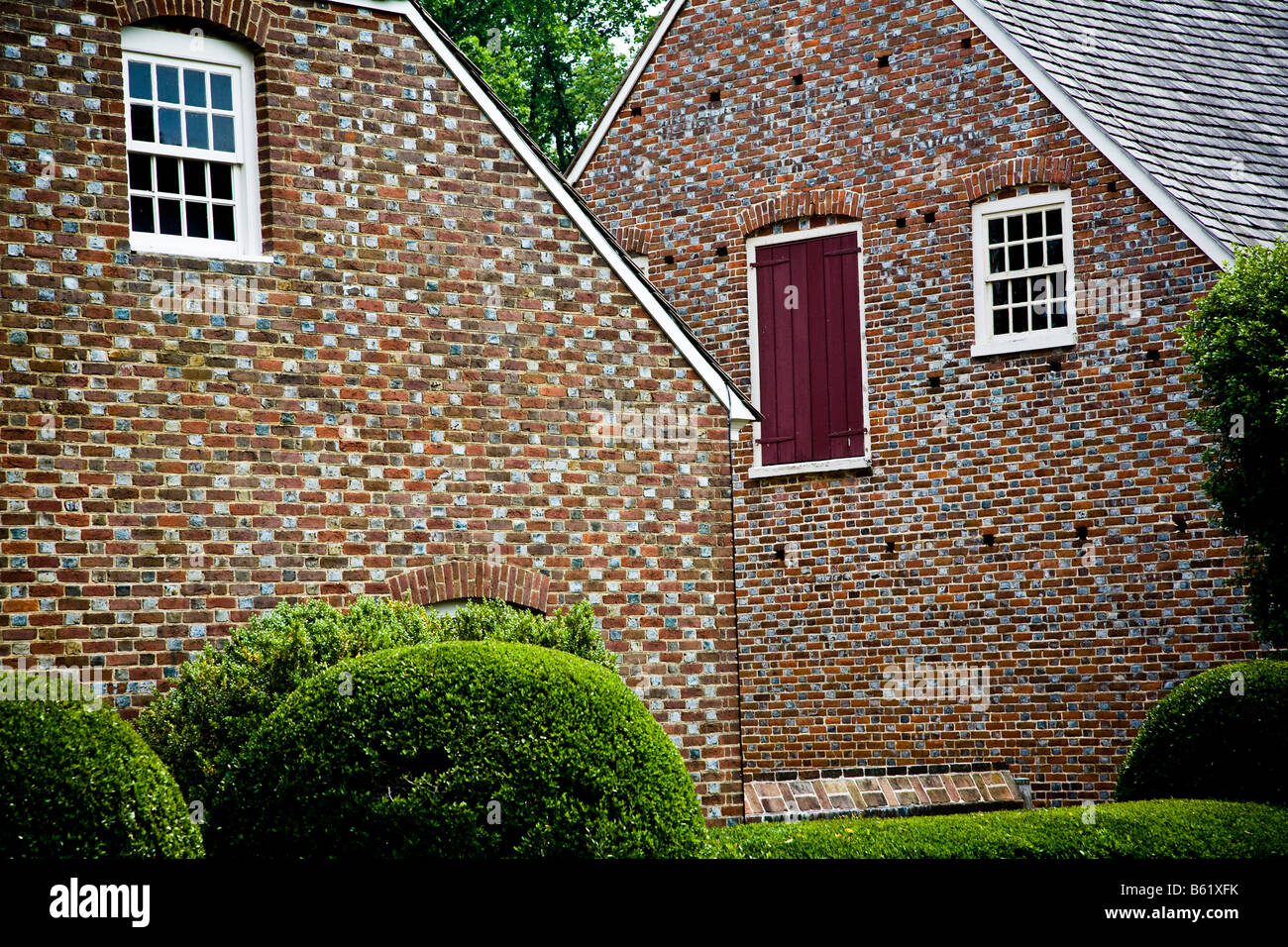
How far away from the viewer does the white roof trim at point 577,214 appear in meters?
12.1

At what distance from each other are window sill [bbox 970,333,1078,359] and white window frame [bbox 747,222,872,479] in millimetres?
1373

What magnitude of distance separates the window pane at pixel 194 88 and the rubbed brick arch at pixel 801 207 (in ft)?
27.1

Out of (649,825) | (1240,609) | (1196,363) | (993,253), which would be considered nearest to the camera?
(649,825)

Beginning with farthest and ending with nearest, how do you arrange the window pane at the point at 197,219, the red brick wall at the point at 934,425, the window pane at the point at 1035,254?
1. the window pane at the point at 1035,254
2. the red brick wall at the point at 934,425
3. the window pane at the point at 197,219

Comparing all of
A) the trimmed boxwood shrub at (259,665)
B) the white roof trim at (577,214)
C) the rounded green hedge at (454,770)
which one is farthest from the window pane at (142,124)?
the rounded green hedge at (454,770)

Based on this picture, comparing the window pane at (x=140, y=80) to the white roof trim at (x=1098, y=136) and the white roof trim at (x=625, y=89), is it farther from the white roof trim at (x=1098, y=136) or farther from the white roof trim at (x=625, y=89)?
the white roof trim at (x=1098, y=136)

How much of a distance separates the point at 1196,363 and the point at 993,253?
3562mm

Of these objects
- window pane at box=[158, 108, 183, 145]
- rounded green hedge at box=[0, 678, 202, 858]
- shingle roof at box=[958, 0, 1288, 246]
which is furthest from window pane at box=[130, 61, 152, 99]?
shingle roof at box=[958, 0, 1288, 246]

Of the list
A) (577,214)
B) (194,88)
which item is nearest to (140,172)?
(194,88)

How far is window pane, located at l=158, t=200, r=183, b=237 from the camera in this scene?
10820mm

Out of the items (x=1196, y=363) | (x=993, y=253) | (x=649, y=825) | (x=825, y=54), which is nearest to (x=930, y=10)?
(x=825, y=54)

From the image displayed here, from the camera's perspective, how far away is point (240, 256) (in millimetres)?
11023

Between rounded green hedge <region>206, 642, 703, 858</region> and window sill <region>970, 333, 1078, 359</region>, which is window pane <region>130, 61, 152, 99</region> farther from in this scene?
window sill <region>970, 333, 1078, 359</region>
